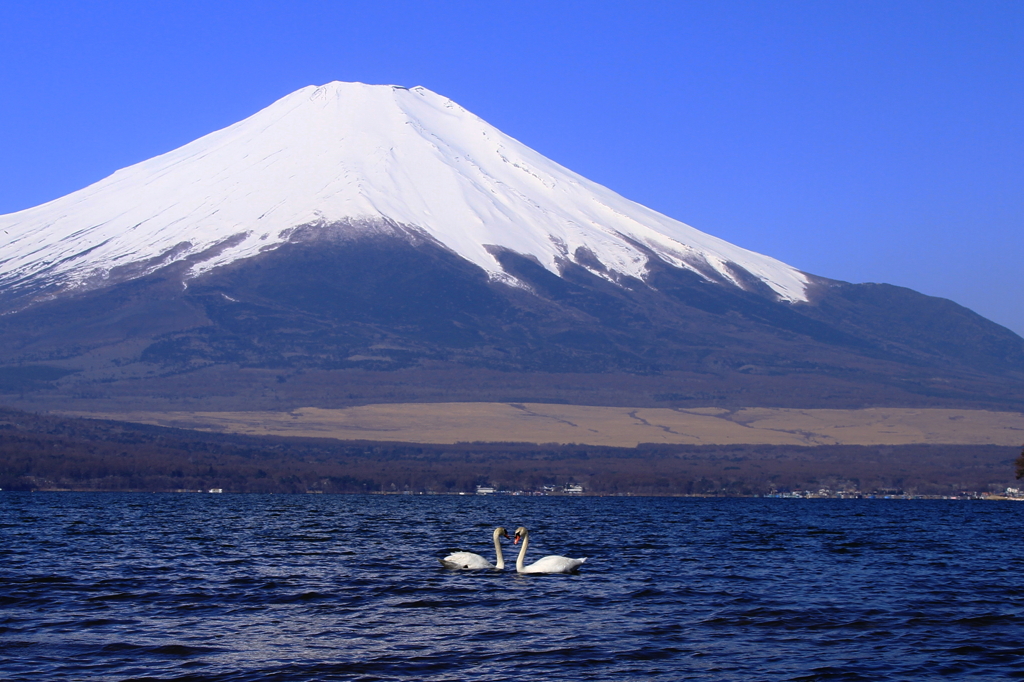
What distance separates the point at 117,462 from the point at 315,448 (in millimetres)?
43551

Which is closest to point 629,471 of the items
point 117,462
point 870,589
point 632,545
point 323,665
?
point 117,462

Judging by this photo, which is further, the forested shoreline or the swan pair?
the forested shoreline

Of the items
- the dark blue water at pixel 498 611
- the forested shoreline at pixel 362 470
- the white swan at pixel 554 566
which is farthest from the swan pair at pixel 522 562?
the forested shoreline at pixel 362 470

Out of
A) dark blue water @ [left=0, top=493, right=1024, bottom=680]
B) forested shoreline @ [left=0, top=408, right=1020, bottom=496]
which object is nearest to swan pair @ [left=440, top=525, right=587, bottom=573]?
dark blue water @ [left=0, top=493, right=1024, bottom=680]

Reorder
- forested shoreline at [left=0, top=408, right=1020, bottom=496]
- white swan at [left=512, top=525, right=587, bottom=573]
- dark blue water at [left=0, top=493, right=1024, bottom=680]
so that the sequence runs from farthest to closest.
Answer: forested shoreline at [left=0, top=408, right=1020, bottom=496]
white swan at [left=512, top=525, right=587, bottom=573]
dark blue water at [left=0, top=493, right=1024, bottom=680]

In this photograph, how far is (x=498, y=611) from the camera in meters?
28.3

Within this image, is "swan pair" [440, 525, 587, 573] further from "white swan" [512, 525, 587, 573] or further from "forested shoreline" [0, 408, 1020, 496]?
"forested shoreline" [0, 408, 1020, 496]

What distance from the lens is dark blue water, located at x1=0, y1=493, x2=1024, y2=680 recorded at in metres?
21.2

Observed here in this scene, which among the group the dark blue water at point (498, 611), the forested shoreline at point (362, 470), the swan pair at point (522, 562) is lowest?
the dark blue water at point (498, 611)

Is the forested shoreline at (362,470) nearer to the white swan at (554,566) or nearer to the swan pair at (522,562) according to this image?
the swan pair at (522,562)

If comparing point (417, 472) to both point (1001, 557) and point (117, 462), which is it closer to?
point (117, 462)

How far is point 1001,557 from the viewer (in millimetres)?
44062

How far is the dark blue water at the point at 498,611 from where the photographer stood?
69.7ft

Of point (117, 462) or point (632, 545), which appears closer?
point (632, 545)
